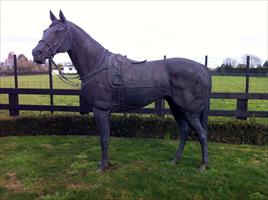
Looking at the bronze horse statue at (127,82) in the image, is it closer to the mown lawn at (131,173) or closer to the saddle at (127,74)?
the saddle at (127,74)

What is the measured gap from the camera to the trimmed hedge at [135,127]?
6645 mm

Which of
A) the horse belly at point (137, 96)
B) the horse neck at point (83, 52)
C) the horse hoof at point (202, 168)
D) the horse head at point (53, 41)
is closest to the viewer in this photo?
the horse head at point (53, 41)

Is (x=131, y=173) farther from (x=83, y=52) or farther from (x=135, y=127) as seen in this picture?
(x=135, y=127)

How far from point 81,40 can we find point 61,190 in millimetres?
2268

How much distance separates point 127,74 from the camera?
4.54m

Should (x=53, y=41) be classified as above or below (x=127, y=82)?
above

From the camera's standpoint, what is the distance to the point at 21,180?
4.41 metres

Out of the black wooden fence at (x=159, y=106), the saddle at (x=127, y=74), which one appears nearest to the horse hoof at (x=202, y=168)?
the saddle at (x=127, y=74)

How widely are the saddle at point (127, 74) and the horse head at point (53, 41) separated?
76 centimetres

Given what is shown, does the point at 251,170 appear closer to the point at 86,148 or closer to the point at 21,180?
the point at 86,148

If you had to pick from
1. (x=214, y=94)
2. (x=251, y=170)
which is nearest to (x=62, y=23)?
(x=251, y=170)

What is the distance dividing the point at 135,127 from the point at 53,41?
348cm

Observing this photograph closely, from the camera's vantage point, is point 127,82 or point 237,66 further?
point 237,66

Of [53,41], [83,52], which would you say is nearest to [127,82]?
[83,52]
